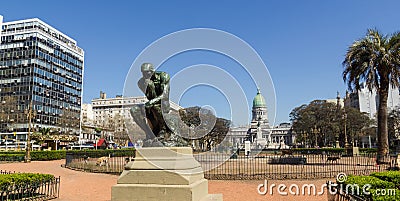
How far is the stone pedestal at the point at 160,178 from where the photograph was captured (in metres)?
7.66

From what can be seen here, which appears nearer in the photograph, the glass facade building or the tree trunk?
the tree trunk

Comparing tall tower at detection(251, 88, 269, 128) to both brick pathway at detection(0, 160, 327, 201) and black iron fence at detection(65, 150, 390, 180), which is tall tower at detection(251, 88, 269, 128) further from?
brick pathway at detection(0, 160, 327, 201)

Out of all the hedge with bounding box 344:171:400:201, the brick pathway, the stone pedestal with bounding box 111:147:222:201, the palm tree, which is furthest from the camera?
the palm tree

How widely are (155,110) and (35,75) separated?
74.4m

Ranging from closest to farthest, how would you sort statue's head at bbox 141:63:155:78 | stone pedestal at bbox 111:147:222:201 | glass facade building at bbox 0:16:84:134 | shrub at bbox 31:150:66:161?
stone pedestal at bbox 111:147:222:201, statue's head at bbox 141:63:155:78, shrub at bbox 31:150:66:161, glass facade building at bbox 0:16:84:134

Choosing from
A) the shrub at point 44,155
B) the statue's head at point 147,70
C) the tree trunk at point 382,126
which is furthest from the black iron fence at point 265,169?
the shrub at point 44,155

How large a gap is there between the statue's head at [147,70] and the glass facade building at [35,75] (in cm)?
6748

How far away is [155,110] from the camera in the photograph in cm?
884

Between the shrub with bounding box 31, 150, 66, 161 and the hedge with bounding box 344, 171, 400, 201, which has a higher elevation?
the hedge with bounding box 344, 171, 400, 201

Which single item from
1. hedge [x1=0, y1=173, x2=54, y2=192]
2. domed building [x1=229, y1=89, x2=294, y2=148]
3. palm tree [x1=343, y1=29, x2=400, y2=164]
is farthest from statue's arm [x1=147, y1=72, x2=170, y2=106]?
domed building [x1=229, y1=89, x2=294, y2=148]

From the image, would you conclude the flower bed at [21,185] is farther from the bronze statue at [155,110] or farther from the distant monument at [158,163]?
the bronze statue at [155,110]

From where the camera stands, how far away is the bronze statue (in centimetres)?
876

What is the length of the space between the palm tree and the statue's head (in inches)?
737

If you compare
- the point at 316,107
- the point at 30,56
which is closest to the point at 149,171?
the point at 316,107
